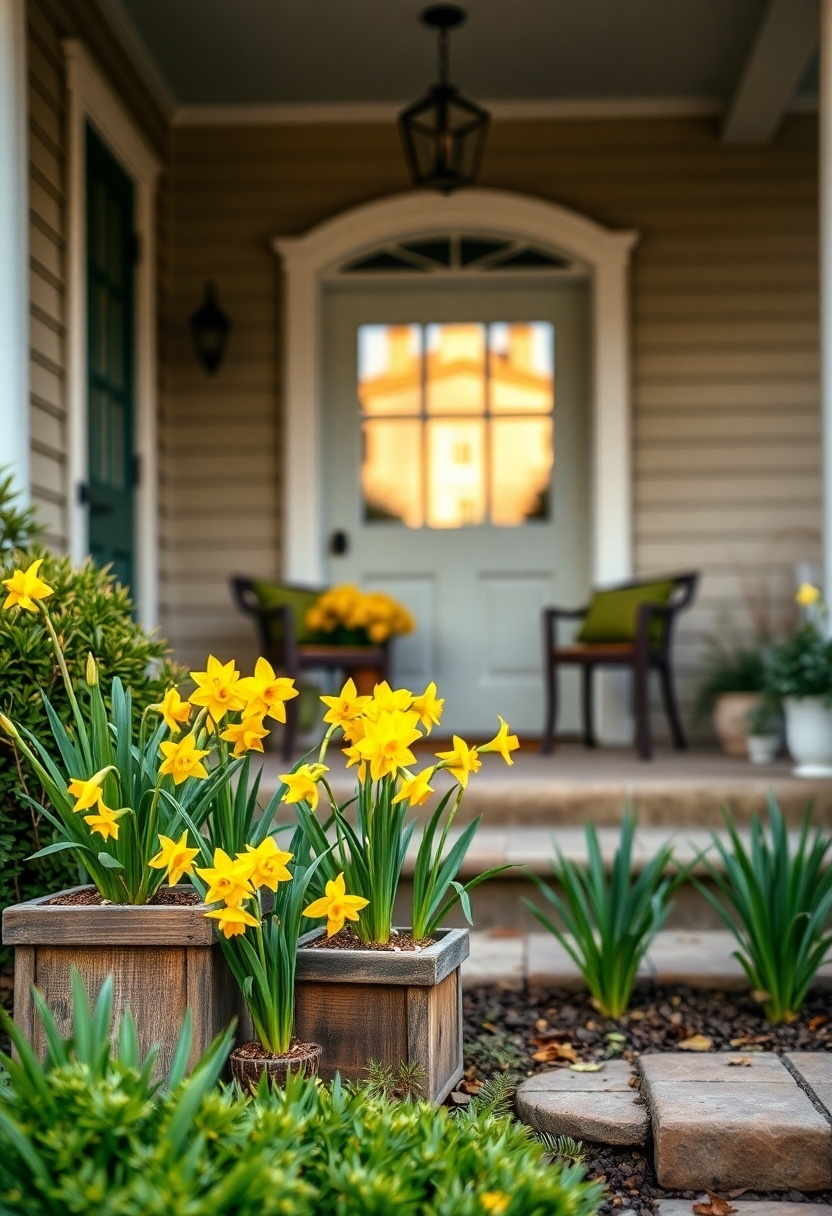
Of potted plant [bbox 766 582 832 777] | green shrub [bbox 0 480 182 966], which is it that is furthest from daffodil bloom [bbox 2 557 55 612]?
potted plant [bbox 766 582 832 777]

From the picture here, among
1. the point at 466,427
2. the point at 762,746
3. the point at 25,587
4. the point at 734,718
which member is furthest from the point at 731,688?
the point at 25,587

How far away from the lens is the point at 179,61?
5.11 m

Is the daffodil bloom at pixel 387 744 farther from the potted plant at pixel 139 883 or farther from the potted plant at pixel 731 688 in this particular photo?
the potted plant at pixel 731 688

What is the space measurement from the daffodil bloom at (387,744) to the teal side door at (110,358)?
9.62 ft

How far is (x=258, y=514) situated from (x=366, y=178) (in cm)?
147

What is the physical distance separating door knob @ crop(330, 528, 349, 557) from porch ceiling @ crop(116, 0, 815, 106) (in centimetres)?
177

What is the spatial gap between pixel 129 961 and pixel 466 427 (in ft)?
13.5

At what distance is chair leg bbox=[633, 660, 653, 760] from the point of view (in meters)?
4.59

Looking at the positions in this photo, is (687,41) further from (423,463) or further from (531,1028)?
(531,1028)

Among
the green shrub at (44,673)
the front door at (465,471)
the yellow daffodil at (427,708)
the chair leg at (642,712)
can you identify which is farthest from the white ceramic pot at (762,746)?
the yellow daffodil at (427,708)

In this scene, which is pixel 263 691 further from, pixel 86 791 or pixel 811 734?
pixel 811 734

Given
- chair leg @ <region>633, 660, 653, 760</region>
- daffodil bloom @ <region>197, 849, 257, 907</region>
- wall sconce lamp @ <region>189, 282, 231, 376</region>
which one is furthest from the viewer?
wall sconce lamp @ <region>189, 282, 231, 376</region>

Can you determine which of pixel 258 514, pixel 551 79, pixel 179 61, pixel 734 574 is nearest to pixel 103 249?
pixel 179 61

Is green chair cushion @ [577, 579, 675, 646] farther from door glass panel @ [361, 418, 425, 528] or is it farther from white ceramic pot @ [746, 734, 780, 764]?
door glass panel @ [361, 418, 425, 528]
